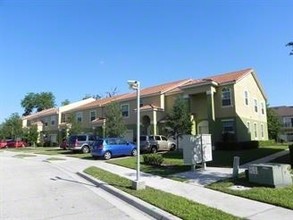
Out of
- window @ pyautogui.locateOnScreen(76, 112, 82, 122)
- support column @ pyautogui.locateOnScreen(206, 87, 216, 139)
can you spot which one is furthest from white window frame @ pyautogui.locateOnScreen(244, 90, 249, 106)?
window @ pyautogui.locateOnScreen(76, 112, 82, 122)

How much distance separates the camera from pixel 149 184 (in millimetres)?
12789

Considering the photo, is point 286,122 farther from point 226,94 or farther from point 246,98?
point 226,94

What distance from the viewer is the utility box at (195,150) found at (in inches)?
637

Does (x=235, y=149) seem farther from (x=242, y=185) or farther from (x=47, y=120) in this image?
(x=47, y=120)

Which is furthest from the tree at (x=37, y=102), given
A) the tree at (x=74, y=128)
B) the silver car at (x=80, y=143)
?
the silver car at (x=80, y=143)

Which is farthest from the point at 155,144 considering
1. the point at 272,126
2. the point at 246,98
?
the point at 272,126

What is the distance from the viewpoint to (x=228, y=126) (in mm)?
31922

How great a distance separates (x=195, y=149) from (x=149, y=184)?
4.27 meters

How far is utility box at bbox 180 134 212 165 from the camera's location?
53.1 feet

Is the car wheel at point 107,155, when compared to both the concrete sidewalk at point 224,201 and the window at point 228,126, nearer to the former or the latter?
the window at point 228,126

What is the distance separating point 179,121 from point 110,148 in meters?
6.92

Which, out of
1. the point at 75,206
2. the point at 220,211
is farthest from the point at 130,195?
the point at 220,211

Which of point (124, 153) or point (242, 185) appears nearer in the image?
point (242, 185)

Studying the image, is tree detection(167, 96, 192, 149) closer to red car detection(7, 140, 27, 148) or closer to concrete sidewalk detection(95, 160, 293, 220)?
concrete sidewalk detection(95, 160, 293, 220)
